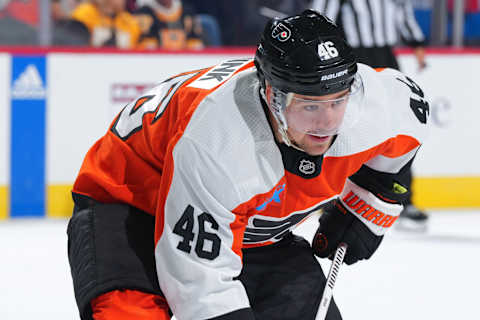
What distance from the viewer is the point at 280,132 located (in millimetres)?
1566

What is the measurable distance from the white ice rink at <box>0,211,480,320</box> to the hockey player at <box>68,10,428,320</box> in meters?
0.68

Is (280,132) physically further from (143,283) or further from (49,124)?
(49,124)

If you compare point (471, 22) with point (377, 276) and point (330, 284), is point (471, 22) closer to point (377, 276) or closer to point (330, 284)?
point (377, 276)

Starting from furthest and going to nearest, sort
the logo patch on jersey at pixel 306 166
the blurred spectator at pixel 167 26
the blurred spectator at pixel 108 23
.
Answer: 1. the blurred spectator at pixel 167 26
2. the blurred spectator at pixel 108 23
3. the logo patch on jersey at pixel 306 166

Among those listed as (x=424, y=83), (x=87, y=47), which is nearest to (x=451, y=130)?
(x=424, y=83)

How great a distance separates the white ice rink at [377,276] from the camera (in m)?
2.60

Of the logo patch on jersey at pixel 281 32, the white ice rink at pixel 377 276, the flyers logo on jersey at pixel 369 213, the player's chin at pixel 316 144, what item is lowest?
the white ice rink at pixel 377 276

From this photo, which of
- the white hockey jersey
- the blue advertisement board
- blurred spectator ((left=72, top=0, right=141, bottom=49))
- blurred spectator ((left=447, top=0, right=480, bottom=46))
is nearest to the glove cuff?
the white hockey jersey

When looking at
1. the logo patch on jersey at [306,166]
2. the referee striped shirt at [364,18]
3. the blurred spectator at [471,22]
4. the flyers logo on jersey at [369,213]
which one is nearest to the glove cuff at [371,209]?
the flyers logo on jersey at [369,213]

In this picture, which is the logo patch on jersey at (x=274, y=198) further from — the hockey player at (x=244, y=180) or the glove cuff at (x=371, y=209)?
the glove cuff at (x=371, y=209)

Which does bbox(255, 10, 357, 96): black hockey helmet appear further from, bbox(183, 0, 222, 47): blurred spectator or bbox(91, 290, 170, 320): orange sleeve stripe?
bbox(183, 0, 222, 47): blurred spectator

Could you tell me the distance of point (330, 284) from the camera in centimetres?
191

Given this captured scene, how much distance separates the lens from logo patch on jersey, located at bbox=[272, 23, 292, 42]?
153 centimetres

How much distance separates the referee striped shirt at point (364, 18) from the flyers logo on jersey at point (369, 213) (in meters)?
1.83
